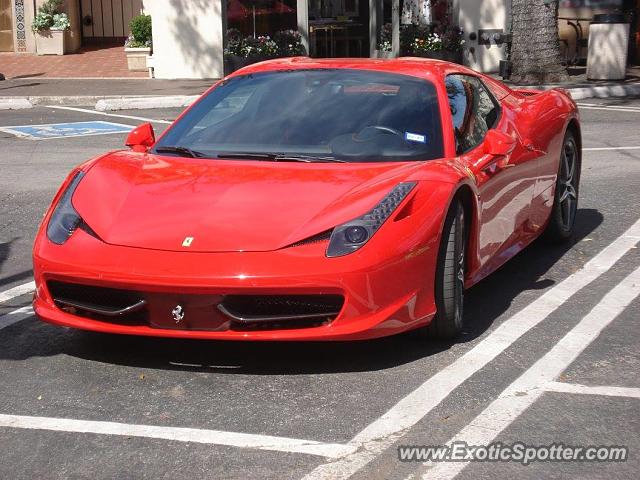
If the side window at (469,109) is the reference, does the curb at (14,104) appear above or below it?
below

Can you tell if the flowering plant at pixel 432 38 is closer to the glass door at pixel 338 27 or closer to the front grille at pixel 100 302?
the glass door at pixel 338 27

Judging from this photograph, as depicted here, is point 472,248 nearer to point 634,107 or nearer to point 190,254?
point 190,254

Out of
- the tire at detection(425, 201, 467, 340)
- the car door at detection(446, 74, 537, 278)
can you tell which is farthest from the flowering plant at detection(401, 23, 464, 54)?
the tire at detection(425, 201, 467, 340)

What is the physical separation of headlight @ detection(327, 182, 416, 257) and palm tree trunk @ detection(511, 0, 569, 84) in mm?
15592

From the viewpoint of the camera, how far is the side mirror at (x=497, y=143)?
6082mm

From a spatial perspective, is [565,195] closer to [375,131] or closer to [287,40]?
[375,131]

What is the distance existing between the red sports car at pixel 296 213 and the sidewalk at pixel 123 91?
1219 cm

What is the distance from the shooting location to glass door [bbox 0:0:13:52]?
2927cm

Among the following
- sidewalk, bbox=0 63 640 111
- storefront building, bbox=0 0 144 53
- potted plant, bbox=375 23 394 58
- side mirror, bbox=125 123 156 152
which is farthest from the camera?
storefront building, bbox=0 0 144 53

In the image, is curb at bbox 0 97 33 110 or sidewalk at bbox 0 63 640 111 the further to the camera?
sidewalk at bbox 0 63 640 111

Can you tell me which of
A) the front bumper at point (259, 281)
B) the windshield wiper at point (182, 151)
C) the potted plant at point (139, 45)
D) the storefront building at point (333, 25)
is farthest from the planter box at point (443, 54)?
the front bumper at point (259, 281)

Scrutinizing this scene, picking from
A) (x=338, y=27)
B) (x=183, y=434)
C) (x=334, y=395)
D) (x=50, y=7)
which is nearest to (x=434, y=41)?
(x=338, y=27)

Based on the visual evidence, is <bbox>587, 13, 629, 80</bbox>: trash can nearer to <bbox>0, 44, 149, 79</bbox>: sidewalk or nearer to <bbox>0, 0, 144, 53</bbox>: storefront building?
<bbox>0, 44, 149, 79</bbox>: sidewalk

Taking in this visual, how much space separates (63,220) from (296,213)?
111 centimetres
